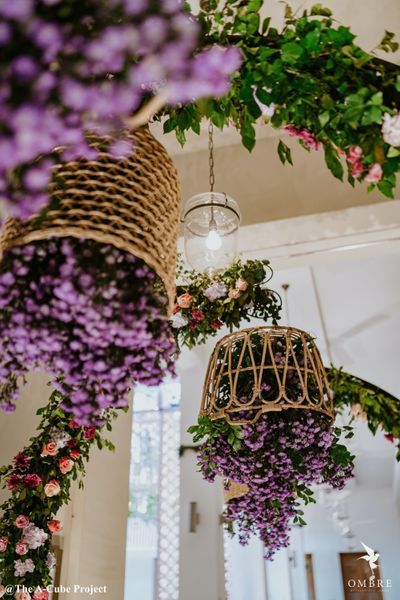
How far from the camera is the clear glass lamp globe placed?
5.63 feet

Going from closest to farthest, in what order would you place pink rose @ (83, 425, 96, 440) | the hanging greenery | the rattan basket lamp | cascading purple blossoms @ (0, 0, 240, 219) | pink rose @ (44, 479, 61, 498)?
cascading purple blossoms @ (0, 0, 240, 219) → the hanging greenery → the rattan basket lamp → pink rose @ (44, 479, 61, 498) → pink rose @ (83, 425, 96, 440)

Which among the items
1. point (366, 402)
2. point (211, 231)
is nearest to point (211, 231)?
point (211, 231)

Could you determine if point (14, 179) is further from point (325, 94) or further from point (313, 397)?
point (313, 397)

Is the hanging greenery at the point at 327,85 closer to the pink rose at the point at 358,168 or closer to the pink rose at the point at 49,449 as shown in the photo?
the pink rose at the point at 358,168

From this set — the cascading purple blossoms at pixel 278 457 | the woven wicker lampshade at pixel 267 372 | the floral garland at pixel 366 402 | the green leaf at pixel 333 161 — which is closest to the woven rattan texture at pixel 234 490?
the cascading purple blossoms at pixel 278 457

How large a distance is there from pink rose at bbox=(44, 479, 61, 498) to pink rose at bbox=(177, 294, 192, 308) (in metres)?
0.82

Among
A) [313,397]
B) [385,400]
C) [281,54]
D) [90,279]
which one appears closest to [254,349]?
[313,397]

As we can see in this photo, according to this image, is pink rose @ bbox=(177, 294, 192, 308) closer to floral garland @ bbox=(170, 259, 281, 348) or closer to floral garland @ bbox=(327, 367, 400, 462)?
floral garland @ bbox=(170, 259, 281, 348)

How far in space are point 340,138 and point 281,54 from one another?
0.20 meters

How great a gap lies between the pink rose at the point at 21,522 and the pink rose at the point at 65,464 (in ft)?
0.65

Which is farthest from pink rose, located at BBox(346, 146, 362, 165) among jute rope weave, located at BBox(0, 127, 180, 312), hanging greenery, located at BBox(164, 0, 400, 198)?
jute rope weave, located at BBox(0, 127, 180, 312)

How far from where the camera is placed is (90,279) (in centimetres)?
77

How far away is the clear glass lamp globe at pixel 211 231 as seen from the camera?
1.71m

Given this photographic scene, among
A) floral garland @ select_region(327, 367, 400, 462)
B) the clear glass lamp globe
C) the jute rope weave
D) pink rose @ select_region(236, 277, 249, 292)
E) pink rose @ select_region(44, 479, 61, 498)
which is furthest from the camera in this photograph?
floral garland @ select_region(327, 367, 400, 462)
